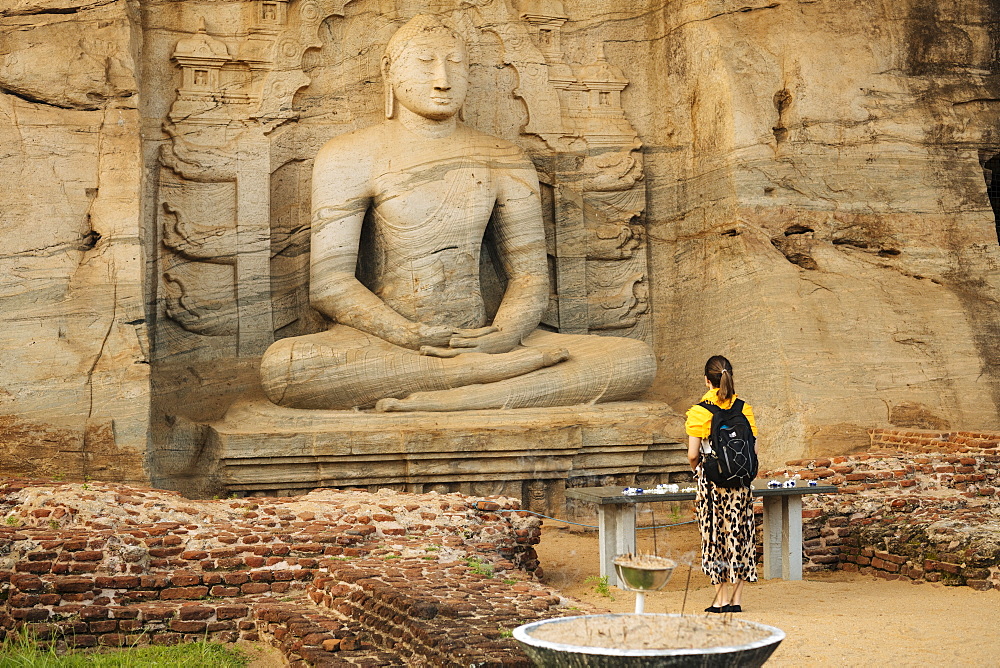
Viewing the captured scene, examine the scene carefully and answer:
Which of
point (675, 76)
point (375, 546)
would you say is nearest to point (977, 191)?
point (675, 76)

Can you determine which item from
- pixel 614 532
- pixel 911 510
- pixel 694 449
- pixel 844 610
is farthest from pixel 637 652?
pixel 911 510

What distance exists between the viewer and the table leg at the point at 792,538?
6.95 m

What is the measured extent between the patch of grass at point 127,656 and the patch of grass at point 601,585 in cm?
214

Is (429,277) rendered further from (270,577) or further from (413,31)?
(270,577)

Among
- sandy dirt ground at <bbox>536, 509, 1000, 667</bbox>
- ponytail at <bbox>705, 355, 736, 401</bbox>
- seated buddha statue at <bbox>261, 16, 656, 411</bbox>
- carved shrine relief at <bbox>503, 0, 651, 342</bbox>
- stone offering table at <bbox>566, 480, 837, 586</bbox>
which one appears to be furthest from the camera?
carved shrine relief at <bbox>503, 0, 651, 342</bbox>

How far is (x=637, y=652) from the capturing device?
307cm

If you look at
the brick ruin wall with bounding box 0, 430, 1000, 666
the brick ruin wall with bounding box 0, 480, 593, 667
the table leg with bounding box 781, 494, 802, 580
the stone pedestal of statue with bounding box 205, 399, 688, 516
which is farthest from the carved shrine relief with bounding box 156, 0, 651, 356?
the table leg with bounding box 781, 494, 802, 580

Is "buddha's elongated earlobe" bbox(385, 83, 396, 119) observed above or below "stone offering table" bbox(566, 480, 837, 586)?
above

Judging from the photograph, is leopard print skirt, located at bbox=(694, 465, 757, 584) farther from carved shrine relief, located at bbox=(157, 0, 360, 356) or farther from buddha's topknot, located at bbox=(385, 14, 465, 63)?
buddha's topknot, located at bbox=(385, 14, 465, 63)

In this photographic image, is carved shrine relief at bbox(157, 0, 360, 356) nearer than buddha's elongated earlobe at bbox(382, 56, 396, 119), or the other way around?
carved shrine relief at bbox(157, 0, 360, 356)

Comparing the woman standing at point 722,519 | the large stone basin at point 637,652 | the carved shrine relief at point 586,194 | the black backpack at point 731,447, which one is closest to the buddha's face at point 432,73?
the carved shrine relief at point 586,194

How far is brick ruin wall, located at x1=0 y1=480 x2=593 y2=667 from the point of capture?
15.6ft

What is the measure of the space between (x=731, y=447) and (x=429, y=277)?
466 centimetres

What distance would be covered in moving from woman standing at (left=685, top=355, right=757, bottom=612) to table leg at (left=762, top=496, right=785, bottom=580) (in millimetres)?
1398
